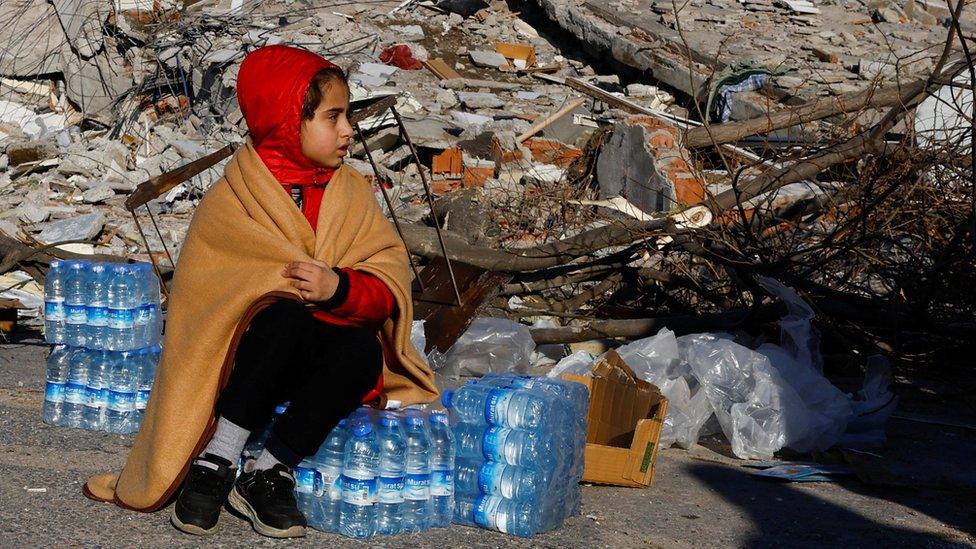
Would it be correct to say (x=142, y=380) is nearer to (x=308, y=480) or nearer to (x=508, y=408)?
(x=308, y=480)

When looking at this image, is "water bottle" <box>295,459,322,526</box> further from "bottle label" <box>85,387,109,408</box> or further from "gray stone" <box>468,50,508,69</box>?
"gray stone" <box>468,50,508,69</box>

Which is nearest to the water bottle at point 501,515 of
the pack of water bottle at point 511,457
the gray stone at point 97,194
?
the pack of water bottle at point 511,457

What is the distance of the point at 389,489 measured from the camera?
2830 mm

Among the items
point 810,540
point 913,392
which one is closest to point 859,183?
point 913,392

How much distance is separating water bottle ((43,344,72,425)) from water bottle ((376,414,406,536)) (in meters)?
1.57

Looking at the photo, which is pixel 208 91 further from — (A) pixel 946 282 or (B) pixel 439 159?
(A) pixel 946 282

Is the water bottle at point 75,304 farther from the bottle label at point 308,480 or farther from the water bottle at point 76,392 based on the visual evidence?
the bottle label at point 308,480

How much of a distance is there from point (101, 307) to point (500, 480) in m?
1.76

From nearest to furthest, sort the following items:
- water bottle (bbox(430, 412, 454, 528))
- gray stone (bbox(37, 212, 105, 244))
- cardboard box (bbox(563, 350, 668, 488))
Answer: water bottle (bbox(430, 412, 454, 528))
cardboard box (bbox(563, 350, 668, 488))
gray stone (bbox(37, 212, 105, 244))

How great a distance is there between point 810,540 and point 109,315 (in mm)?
2568

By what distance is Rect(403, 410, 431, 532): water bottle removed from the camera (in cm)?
287

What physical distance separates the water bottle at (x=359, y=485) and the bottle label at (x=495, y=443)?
1.27 feet

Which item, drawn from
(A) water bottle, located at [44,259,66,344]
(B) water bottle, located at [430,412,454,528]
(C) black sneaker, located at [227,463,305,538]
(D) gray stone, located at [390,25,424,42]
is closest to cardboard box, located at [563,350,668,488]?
(B) water bottle, located at [430,412,454,528]

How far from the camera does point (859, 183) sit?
5.73 meters
